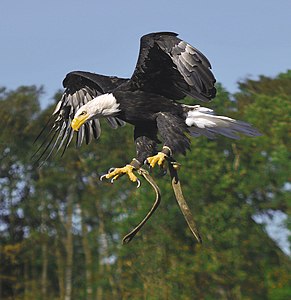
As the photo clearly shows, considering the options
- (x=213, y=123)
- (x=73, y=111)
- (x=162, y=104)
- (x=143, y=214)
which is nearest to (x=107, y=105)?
(x=162, y=104)

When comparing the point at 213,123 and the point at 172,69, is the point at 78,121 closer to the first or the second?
the point at 172,69

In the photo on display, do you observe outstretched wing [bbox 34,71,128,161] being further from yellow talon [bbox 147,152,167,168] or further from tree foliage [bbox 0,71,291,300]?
tree foliage [bbox 0,71,291,300]

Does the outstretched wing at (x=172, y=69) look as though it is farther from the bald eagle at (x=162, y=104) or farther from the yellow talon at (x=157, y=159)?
the yellow talon at (x=157, y=159)

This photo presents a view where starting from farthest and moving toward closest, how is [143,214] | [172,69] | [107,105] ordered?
1. [143,214]
2. [172,69]
3. [107,105]

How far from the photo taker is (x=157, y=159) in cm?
809

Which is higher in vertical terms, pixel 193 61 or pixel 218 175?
pixel 218 175

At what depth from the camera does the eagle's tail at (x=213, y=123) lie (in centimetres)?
849

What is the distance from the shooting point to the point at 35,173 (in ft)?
118

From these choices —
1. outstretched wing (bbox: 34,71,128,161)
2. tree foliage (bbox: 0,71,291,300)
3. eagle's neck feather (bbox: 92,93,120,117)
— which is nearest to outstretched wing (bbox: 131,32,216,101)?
eagle's neck feather (bbox: 92,93,120,117)

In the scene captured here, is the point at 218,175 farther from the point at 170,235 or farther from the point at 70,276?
the point at 70,276

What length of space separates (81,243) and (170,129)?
29.2m

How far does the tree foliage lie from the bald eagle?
15.2m

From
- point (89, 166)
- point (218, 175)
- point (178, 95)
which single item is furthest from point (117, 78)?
point (89, 166)

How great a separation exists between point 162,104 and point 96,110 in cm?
Answer: 57
